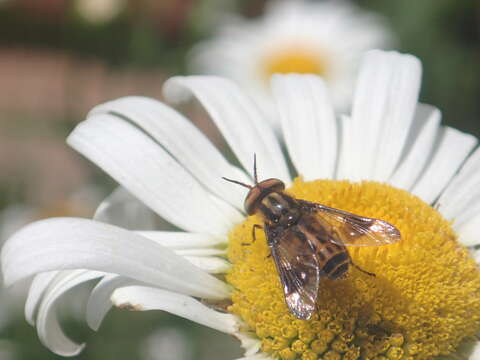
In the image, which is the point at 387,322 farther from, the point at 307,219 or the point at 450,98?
the point at 450,98

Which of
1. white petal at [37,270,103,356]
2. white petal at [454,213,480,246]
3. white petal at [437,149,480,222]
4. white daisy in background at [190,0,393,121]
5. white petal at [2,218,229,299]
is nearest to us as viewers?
white petal at [2,218,229,299]

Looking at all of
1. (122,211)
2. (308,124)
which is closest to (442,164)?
(308,124)

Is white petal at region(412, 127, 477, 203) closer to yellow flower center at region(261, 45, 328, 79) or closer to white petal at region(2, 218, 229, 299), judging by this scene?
white petal at region(2, 218, 229, 299)

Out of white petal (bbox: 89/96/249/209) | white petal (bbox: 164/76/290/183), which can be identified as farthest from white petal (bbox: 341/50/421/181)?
white petal (bbox: 89/96/249/209)

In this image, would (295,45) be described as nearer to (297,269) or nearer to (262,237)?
(262,237)

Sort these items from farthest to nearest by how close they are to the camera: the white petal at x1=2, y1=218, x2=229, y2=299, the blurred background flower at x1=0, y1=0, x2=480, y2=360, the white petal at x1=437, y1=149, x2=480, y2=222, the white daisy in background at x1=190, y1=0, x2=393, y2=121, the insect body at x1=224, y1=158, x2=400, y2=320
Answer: the white daisy in background at x1=190, y1=0, x2=393, y2=121 → the blurred background flower at x1=0, y1=0, x2=480, y2=360 → the white petal at x1=437, y1=149, x2=480, y2=222 → the insect body at x1=224, y1=158, x2=400, y2=320 → the white petal at x1=2, y1=218, x2=229, y2=299

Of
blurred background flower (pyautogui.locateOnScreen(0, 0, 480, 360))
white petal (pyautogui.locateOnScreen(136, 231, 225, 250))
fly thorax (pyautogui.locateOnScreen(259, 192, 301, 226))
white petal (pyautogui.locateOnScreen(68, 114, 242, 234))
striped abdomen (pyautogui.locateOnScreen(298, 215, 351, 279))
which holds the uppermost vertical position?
striped abdomen (pyautogui.locateOnScreen(298, 215, 351, 279))

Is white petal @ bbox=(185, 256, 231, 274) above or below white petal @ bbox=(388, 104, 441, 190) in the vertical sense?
below
